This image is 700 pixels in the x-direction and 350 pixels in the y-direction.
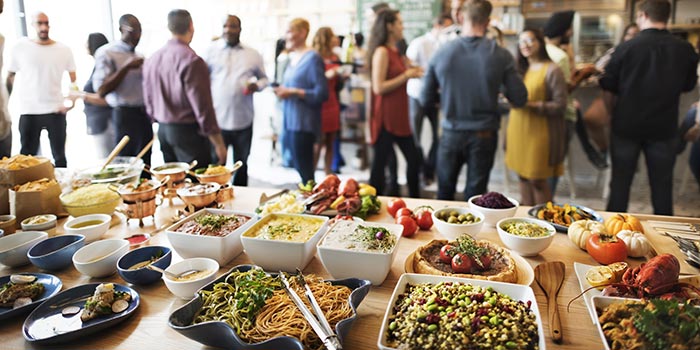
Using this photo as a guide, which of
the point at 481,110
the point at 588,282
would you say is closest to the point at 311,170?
the point at 481,110

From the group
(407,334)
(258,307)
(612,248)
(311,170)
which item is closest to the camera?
(407,334)

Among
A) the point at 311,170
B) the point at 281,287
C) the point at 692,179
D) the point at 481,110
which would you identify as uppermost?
the point at 481,110

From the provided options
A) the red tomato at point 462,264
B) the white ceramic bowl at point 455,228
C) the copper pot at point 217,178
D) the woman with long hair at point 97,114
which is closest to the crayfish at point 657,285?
the red tomato at point 462,264

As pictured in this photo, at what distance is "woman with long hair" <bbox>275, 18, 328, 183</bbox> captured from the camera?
3744 millimetres

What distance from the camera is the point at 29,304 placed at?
4.17ft

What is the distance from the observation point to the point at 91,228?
5.56ft

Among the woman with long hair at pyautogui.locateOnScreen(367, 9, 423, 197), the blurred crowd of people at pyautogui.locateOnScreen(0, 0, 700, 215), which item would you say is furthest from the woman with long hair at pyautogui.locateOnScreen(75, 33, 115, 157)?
the woman with long hair at pyautogui.locateOnScreen(367, 9, 423, 197)

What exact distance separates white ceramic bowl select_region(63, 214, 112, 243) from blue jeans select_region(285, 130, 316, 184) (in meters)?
2.20

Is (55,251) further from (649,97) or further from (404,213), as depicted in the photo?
(649,97)

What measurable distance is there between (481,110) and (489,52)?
36 cm

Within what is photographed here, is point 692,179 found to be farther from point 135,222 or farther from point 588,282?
point 135,222

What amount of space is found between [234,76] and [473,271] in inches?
115

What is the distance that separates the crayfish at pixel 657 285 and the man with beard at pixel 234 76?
9.46ft

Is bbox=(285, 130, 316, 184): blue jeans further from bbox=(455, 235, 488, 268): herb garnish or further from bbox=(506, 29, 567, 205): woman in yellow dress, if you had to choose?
bbox=(455, 235, 488, 268): herb garnish
